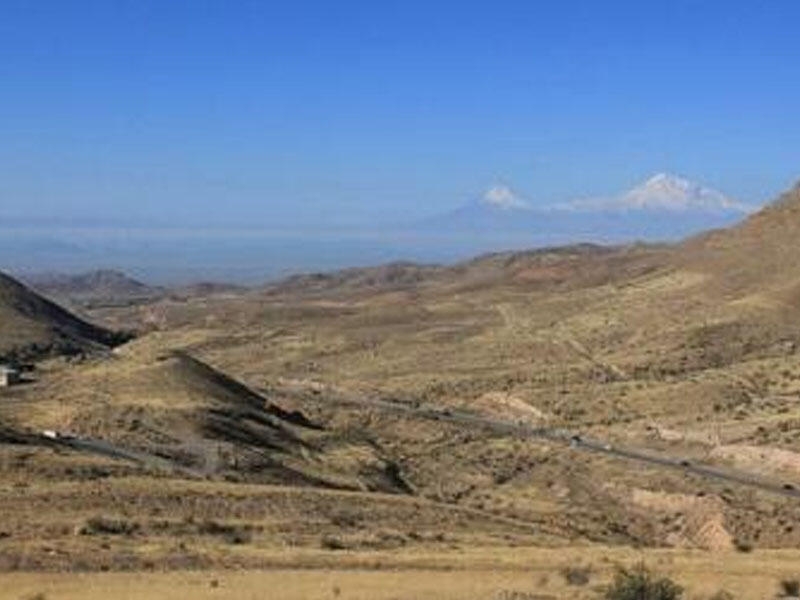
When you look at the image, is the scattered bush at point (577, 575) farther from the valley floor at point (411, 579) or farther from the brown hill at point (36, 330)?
the brown hill at point (36, 330)

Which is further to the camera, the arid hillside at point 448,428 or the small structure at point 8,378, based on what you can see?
the small structure at point 8,378

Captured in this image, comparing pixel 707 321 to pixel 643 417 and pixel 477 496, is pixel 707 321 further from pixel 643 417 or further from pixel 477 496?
pixel 477 496

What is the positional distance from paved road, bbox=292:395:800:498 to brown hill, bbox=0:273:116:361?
27.2 meters

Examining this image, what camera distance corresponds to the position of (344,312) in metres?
173

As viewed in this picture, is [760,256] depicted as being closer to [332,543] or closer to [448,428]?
[448,428]

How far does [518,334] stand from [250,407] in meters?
58.4

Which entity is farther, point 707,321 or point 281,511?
point 707,321

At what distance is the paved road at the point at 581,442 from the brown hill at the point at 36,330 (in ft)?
89.3

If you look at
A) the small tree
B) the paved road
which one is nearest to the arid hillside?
the paved road

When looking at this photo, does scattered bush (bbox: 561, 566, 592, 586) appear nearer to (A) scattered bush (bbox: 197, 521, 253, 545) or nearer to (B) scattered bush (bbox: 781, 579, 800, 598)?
(B) scattered bush (bbox: 781, 579, 800, 598)

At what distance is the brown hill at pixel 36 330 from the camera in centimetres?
11675

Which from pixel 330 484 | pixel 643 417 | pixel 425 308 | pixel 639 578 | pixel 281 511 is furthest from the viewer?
pixel 425 308

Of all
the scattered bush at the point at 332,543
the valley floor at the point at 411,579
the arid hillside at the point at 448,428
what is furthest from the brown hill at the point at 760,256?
the valley floor at the point at 411,579

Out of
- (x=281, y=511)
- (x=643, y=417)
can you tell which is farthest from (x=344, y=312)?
(x=281, y=511)
